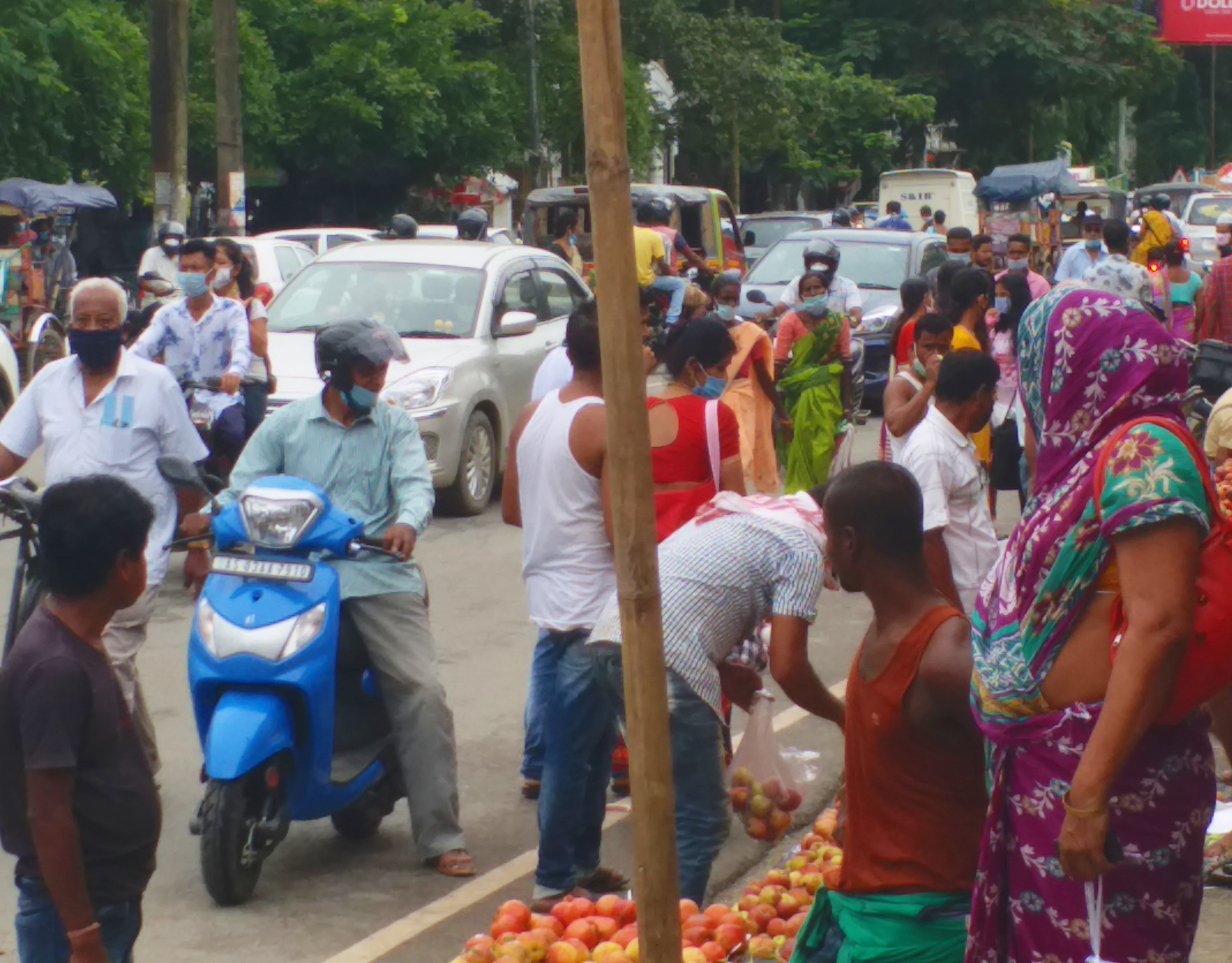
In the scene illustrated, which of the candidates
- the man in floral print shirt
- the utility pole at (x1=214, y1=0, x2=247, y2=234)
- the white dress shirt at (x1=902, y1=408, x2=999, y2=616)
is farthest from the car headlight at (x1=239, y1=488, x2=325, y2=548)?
the utility pole at (x1=214, y1=0, x2=247, y2=234)

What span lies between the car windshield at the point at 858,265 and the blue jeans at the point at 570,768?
13.0 meters

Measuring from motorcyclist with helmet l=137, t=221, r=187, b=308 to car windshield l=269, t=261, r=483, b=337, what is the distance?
959mm

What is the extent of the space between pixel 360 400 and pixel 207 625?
84 cm

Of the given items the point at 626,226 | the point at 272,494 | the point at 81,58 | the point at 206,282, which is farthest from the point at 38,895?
the point at 81,58

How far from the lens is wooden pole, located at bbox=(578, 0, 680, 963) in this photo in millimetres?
2758

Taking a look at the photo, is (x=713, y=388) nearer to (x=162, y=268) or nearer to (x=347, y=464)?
(x=347, y=464)

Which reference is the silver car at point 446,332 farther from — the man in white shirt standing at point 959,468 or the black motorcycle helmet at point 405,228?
the man in white shirt standing at point 959,468

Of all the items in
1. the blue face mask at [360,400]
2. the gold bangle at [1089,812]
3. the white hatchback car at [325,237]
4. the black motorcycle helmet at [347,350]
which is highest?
the white hatchback car at [325,237]

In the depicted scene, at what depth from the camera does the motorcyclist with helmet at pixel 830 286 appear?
439 inches

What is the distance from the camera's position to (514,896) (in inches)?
218

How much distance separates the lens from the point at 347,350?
5.63m

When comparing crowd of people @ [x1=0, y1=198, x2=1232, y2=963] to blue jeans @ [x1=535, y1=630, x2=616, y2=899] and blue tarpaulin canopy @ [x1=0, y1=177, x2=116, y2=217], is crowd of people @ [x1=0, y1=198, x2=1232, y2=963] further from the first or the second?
blue tarpaulin canopy @ [x1=0, y1=177, x2=116, y2=217]

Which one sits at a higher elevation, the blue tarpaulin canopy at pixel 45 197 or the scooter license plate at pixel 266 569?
the blue tarpaulin canopy at pixel 45 197

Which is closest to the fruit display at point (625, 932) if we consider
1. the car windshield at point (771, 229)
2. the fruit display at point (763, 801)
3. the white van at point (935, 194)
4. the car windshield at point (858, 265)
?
the fruit display at point (763, 801)
